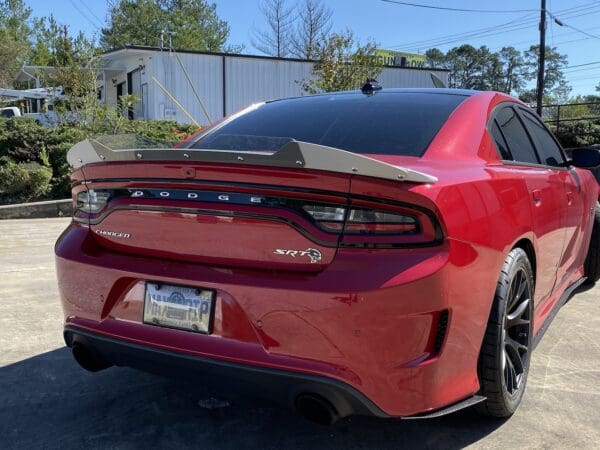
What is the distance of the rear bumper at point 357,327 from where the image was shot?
2.00 meters

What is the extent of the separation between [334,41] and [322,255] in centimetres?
1408

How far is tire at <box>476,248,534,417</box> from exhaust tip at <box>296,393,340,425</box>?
0.72 meters

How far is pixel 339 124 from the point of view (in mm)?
2988

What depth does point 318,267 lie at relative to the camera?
2080 mm

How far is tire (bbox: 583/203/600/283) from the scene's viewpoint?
4.91 m

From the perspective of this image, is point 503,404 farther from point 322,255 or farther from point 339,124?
point 339,124

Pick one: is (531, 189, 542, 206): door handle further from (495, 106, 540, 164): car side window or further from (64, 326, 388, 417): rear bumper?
(64, 326, 388, 417): rear bumper

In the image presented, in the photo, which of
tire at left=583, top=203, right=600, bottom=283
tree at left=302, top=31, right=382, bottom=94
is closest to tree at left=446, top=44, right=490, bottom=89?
tree at left=302, top=31, right=382, bottom=94

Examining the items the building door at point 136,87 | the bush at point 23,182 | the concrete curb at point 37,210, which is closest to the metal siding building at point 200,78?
the building door at point 136,87

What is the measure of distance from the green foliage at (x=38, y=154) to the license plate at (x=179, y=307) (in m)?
8.23

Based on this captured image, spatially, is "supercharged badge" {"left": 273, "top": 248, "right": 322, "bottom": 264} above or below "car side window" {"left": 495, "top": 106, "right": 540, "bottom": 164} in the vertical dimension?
below

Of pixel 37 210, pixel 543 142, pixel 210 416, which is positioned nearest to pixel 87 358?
pixel 210 416

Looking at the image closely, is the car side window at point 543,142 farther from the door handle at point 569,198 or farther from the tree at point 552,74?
the tree at point 552,74

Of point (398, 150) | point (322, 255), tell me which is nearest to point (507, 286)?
point (398, 150)
